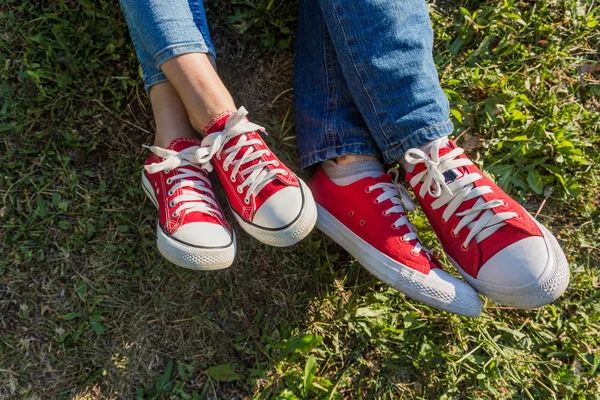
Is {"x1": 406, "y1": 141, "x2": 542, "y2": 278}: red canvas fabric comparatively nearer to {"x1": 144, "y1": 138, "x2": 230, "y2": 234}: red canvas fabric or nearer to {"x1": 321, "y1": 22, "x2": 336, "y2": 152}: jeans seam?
{"x1": 321, "y1": 22, "x2": 336, "y2": 152}: jeans seam

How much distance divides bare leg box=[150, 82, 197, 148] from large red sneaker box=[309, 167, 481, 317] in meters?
0.58

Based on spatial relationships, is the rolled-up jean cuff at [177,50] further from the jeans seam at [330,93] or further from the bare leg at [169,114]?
the jeans seam at [330,93]

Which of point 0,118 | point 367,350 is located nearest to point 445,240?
point 367,350

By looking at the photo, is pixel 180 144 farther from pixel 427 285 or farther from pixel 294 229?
pixel 427 285

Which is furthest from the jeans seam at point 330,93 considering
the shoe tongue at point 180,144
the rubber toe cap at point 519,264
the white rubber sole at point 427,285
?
the rubber toe cap at point 519,264

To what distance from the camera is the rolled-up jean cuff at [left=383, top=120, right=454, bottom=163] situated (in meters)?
1.75

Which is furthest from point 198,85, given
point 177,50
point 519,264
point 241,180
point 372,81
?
point 519,264

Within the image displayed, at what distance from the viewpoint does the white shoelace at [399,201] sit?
74.5 inches

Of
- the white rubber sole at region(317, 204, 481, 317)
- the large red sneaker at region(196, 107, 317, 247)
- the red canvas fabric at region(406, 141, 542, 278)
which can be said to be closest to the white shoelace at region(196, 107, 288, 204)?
the large red sneaker at region(196, 107, 317, 247)

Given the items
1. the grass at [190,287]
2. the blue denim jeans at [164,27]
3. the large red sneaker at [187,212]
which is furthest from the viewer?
the grass at [190,287]

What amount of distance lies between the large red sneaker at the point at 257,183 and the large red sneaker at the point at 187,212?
0.10 m

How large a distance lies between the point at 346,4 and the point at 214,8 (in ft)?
2.47

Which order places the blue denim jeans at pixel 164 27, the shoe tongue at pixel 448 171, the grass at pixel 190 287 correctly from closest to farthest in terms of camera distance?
the blue denim jeans at pixel 164 27 < the shoe tongue at pixel 448 171 < the grass at pixel 190 287

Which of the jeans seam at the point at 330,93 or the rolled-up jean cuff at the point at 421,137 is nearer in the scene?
the rolled-up jean cuff at the point at 421,137
